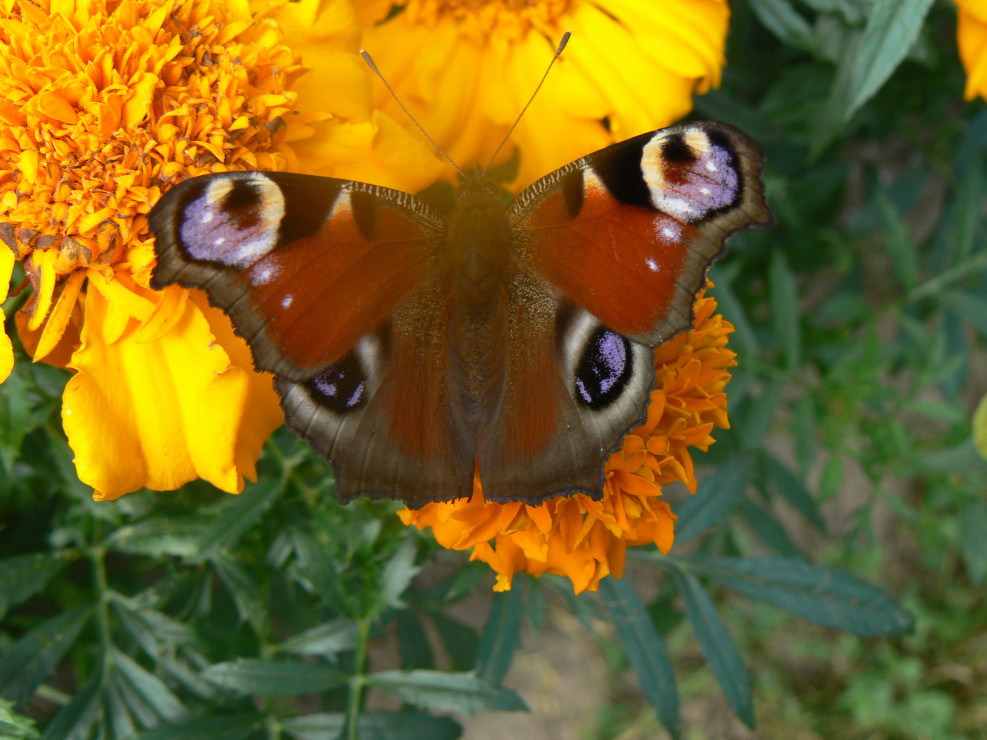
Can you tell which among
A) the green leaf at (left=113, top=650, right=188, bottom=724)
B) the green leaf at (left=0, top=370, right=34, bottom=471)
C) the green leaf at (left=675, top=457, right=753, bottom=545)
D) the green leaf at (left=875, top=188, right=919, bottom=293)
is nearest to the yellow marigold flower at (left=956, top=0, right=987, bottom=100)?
the green leaf at (left=875, top=188, right=919, bottom=293)

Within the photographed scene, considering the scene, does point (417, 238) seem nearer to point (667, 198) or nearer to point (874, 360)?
point (667, 198)

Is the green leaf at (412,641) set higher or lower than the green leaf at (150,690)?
lower

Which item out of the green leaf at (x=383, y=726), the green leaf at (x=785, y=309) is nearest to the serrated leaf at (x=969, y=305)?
the green leaf at (x=785, y=309)

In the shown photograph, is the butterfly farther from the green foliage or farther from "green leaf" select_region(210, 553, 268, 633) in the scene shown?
"green leaf" select_region(210, 553, 268, 633)

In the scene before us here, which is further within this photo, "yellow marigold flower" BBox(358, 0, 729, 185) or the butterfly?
"yellow marigold flower" BBox(358, 0, 729, 185)

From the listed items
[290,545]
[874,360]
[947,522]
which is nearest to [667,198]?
[290,545]

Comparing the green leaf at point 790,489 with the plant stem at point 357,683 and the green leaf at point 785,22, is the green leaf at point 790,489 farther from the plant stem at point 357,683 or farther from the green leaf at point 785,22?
the plant stem at point 357,683
